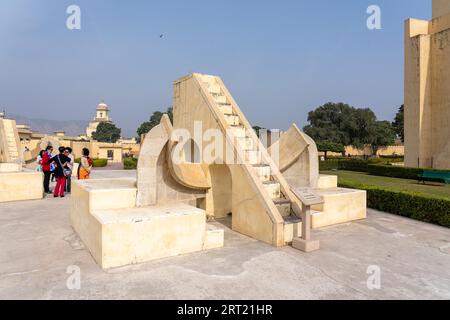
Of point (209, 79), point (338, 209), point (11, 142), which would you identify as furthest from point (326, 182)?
point (11, 142)

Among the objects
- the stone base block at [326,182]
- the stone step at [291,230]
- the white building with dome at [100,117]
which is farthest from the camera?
the white building with dome at [100,117]

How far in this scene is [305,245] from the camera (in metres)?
5.61

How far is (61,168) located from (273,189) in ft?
26.4

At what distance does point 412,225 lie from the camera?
784 centimetres

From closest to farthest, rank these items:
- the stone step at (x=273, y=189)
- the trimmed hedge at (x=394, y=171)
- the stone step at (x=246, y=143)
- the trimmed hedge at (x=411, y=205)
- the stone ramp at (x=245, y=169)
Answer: the stone ramp at (x=245, y=169) → the stone step at (x=273, y=189) → the trimmed hedge at (x=411, y=205) → the stone step at (x=246, y=143) → the trimmed hedge at (x=394, y=171)

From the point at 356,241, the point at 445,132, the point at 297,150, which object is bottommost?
the point at 356,241

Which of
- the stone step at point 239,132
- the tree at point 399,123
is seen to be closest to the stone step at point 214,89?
the stone step at point 239,132

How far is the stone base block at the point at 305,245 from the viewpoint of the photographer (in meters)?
5.63

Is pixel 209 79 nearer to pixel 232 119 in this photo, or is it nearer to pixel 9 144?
pixel 232 119

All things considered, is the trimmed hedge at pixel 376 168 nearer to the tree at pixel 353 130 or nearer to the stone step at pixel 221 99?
the stone step at pixel 221 99

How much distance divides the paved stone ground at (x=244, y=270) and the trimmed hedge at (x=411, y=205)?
1086 millimetres
